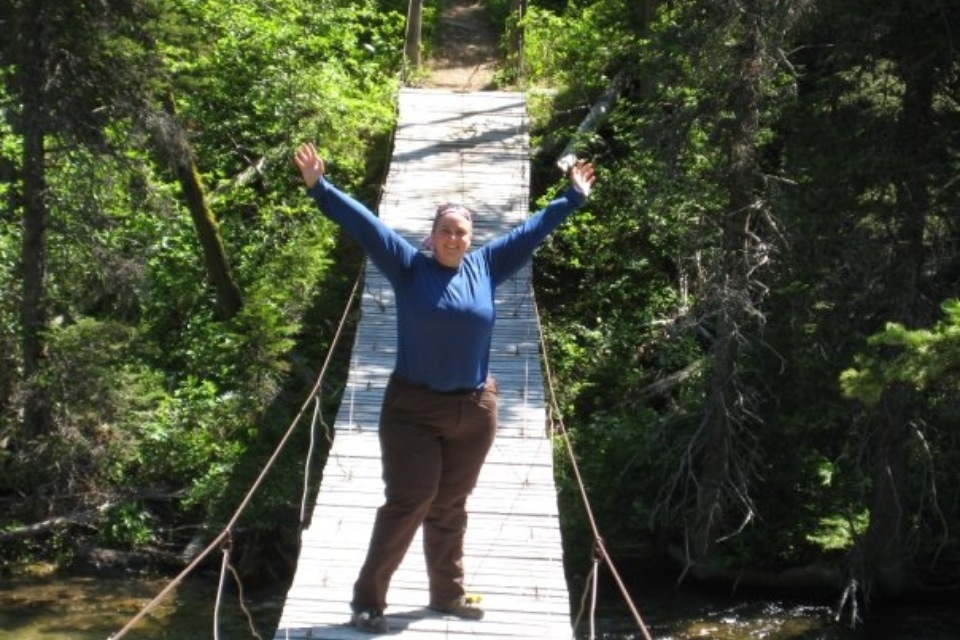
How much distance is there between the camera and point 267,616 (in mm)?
9664

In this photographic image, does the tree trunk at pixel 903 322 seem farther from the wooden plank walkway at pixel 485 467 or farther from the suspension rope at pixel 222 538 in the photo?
the suspension rope at pixel 222 538

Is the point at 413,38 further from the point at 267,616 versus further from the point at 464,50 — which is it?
the point at 267,616

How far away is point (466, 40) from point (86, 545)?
399 inches

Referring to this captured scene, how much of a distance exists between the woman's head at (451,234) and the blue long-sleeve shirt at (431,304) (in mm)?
45

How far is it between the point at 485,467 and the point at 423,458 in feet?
9.90

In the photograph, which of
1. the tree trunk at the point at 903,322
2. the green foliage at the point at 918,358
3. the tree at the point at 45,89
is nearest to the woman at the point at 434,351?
the green foliage at the point at 918,358

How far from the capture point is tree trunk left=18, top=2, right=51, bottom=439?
10359 millimetres

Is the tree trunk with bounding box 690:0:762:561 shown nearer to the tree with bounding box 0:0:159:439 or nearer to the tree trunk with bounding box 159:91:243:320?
the tree with bounding box 0:0:159:439

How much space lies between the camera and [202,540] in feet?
35.0

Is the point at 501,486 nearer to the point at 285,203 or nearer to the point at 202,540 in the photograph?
the point at 202,540

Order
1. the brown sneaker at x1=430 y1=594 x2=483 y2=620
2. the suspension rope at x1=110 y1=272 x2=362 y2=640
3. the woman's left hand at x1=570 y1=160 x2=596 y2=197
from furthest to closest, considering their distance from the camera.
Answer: the brown sneaker at x1=430 y1=594 x2=483 y2=620 < the woman's left hand at x1=570 y1=160 x2=596 y2=197 < the suspension rope at x1=110 y1=272 x2=362 y2=640

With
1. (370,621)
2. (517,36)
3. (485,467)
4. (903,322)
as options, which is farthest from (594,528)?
(517,36)

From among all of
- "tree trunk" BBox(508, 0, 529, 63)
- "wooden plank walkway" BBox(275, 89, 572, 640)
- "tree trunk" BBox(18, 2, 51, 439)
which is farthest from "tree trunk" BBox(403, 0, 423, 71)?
"tree trunk" BBox(18, 2, 51, 439)

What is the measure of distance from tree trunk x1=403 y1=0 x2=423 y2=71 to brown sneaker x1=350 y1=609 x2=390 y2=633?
434 inches
